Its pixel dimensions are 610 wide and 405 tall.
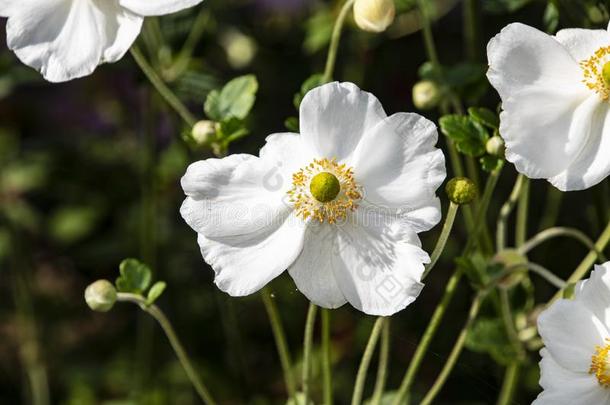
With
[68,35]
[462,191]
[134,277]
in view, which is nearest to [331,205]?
[462,191]

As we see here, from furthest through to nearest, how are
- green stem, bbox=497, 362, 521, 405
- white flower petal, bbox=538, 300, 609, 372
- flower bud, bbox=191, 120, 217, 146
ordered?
green stem, bbox=497, 362, 521, 405, flower bud, bbox=191, 120, 217, 146, white flower petal, bbox=538, 300, 609, 372

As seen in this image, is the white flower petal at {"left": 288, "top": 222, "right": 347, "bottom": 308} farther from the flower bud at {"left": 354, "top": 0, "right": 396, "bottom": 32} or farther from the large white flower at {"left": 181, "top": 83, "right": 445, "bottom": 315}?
the flower bud at {"left": 354, "top": 0, "right": 396, "bottom": 32}

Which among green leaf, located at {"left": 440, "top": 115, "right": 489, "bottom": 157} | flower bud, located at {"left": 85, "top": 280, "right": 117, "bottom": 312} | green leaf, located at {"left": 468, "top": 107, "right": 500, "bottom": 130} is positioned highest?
green leaf, located at {"left": 468, "top": 107, "right": 500, "bottom": 130}

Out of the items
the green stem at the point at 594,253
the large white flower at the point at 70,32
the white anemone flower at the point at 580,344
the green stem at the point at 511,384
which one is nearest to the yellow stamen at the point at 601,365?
the white anemone flower at the point at 580,344

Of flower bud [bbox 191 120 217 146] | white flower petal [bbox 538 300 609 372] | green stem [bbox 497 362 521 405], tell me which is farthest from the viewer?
green stem [bbox 497 362 521 405]

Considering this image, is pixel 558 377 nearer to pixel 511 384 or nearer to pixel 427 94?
pixel 511 384

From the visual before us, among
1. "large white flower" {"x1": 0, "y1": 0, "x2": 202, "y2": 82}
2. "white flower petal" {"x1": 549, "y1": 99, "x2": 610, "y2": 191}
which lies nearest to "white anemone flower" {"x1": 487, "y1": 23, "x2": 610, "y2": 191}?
"white flower petal" {"x1": 549, "y1": 99, "x2": 610, "y2": 191}
